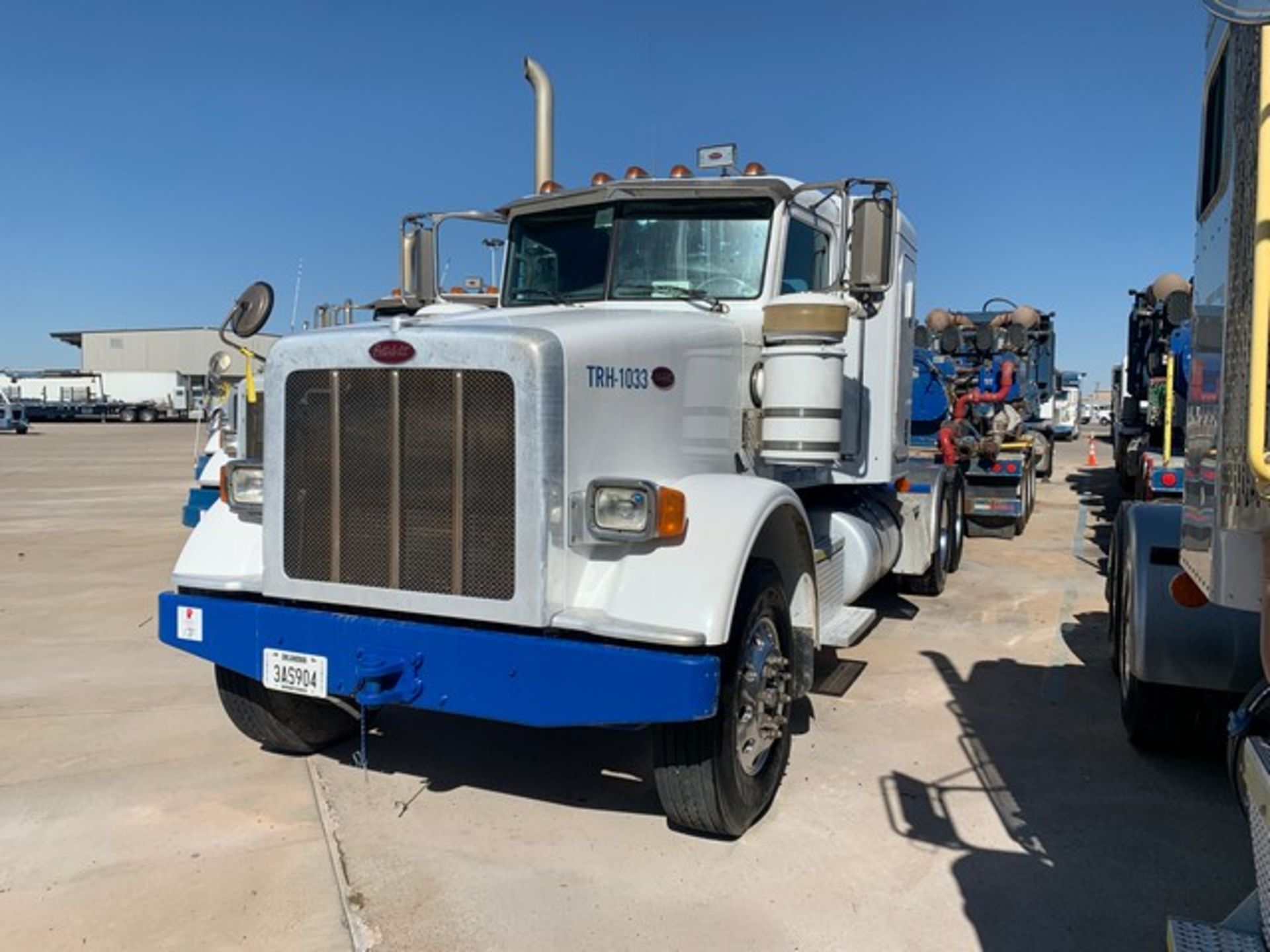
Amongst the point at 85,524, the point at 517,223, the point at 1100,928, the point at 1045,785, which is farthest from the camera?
the point at 85,524

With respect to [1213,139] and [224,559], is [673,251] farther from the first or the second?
[224,559]

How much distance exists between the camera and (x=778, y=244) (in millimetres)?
4855

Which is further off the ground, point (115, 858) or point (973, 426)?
point (973, 426)

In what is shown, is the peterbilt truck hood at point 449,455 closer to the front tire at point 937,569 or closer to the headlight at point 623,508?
the headlight at point 623,508

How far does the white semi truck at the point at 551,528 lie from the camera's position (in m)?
3.32

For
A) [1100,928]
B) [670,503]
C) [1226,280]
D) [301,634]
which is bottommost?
[1100,928]

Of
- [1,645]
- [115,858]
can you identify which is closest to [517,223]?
[115,858]

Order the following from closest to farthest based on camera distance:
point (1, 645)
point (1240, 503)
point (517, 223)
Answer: point (1240, 503) < point (517, 223) < point (1, 645)

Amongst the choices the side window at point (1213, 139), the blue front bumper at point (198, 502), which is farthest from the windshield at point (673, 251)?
the blue front bumper at point (198, 502)

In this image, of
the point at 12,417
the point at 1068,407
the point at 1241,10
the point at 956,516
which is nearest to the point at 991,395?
the point at 956,516

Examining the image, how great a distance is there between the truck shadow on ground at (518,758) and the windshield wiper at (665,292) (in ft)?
6.66

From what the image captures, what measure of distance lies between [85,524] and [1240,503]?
12.9m

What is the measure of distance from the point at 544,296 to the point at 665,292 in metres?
0.69

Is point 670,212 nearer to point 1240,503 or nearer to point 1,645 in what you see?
point 1240,503
